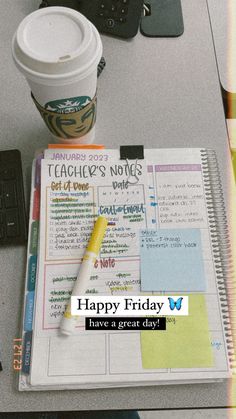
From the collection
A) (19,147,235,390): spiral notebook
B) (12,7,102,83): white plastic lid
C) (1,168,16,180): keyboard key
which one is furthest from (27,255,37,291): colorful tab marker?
(12,7,102,83): white plastic lid

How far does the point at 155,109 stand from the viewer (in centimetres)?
73

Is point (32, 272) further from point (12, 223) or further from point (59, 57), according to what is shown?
point (59, 57)

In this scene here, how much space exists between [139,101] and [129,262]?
299 mm

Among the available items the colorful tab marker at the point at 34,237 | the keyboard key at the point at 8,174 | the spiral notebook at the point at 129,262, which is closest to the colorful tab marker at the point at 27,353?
the spiral notebook at the point at 129,262

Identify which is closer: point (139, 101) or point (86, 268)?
point (86, 268)

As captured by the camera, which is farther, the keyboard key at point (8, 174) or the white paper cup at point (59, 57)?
the keyboard key at point (8, 174)

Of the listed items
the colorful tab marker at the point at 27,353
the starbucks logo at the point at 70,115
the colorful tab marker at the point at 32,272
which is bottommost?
the colorful tab marker at the point at 27,353

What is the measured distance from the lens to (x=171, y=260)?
1.95 feet

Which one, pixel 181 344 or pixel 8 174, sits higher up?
pixel 8 174

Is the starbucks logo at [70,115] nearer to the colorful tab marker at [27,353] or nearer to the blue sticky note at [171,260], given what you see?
the blue sticky note at [171,260]

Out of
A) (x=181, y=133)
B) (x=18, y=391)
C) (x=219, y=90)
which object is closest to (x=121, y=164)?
(x=181, y=133)

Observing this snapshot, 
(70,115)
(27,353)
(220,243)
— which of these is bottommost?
(27,353)

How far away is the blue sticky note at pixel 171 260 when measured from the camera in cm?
58

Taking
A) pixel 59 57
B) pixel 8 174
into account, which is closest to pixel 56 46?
pixel 59 57
